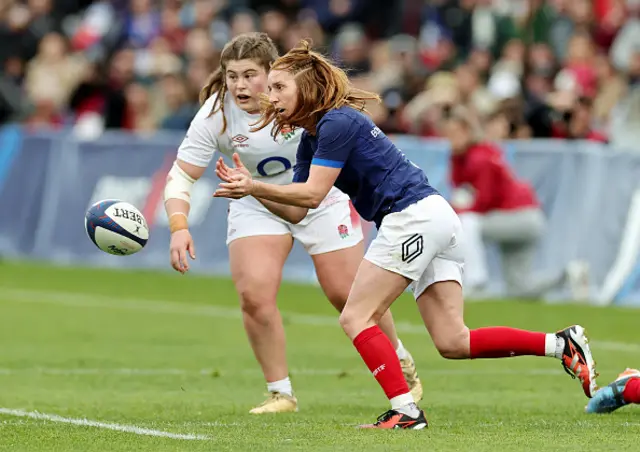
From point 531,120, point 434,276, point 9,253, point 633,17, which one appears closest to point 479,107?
point 531,120

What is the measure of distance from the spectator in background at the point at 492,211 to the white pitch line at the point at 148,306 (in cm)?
201

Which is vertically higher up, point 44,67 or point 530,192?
point 530,192

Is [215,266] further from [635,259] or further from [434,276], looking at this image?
[434,276]

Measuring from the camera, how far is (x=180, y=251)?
8258 millimetres

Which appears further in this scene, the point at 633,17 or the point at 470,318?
the point at 633,17

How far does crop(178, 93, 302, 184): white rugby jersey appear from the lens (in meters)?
8.98

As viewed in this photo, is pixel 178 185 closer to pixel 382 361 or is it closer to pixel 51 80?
pixel 382 361

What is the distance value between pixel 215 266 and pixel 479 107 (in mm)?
3989

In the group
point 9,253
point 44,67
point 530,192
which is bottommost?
point 9,253

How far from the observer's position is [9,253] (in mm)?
21453

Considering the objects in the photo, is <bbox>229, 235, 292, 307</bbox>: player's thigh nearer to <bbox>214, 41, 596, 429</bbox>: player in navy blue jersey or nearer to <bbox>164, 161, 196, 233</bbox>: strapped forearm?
<bbox>164, 161, 196, 233</bbox>: strapped forearm

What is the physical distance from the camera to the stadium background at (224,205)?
898 centimetres

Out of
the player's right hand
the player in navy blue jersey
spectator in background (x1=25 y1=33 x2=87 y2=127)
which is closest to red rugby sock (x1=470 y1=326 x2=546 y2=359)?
the player in navy blue jersey

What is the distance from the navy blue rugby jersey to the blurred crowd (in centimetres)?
867
